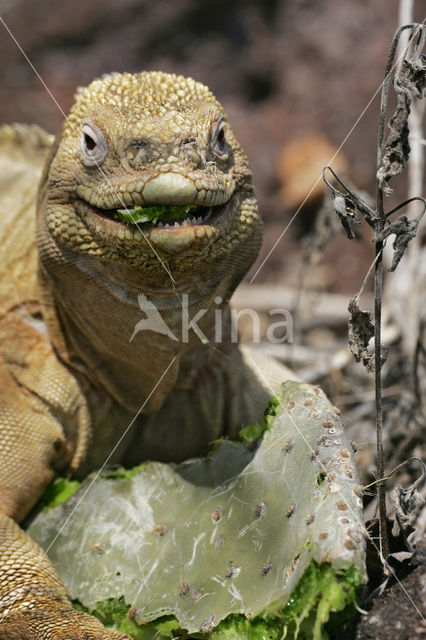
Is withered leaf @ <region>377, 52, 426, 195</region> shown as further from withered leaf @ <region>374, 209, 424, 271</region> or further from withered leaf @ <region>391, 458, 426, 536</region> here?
withered leaf @ <region>391, 458, 426, 536</region>

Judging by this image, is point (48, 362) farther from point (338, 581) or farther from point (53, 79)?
point (53, 79)

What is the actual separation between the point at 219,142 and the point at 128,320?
39.3 inches

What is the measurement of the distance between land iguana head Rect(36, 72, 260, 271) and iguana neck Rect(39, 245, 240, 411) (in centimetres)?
17

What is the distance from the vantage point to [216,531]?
13.0 ft

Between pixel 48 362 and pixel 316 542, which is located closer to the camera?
pixel 316 542

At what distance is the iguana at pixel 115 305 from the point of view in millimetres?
3779

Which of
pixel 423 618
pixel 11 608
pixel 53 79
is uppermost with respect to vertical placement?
pixel 53 79

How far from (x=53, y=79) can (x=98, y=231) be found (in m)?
9.80

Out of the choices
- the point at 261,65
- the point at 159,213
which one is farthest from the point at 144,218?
the point at 261,65

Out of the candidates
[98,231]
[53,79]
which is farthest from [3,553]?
[53,79]

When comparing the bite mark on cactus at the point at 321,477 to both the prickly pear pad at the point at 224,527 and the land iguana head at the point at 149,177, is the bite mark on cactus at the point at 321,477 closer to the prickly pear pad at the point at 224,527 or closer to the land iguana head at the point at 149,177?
the prickly pear pad at the point at 224,527

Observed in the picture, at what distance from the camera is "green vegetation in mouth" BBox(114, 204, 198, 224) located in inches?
145

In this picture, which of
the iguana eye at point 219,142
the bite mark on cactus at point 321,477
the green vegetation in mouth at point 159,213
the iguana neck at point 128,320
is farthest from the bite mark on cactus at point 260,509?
the iguana eye at point 219,142

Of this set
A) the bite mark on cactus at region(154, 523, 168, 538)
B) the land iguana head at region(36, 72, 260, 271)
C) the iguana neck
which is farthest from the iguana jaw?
the bite mark on cactus at region(154, 523, 168, 538)
